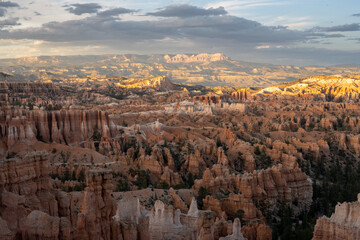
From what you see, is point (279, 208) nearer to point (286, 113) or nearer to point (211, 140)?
point (211, 140)

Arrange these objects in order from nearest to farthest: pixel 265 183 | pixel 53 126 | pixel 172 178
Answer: pixel 265 183, pixel 172 178, pixel 53 126

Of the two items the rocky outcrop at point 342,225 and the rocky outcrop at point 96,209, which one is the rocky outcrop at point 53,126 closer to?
the rocky outcrop at point 96,209

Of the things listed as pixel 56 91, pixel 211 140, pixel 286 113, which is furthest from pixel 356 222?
pixel 56 91

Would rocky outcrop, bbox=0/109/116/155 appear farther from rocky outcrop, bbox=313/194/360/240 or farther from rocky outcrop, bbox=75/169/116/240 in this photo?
rocky outcrop, bbox=313/194/360/240

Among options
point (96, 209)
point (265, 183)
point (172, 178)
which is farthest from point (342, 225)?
point (172, 178)

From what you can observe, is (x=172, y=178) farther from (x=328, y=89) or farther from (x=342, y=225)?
(x=328, y=89)

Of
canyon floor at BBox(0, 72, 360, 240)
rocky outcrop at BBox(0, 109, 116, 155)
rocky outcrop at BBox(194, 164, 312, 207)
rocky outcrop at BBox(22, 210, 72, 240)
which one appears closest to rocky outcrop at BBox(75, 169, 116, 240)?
canyon floor at BBox(0, 72, 360, 240)
